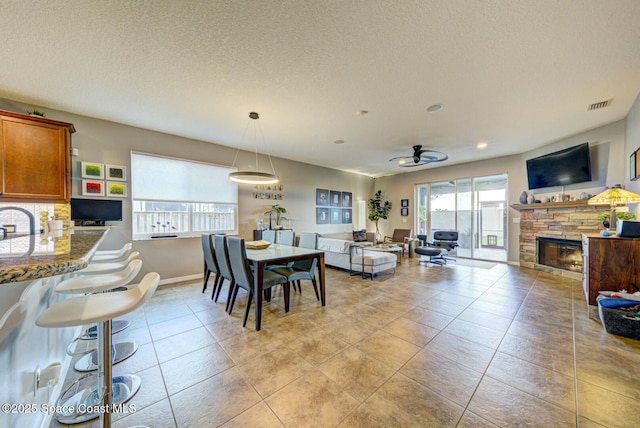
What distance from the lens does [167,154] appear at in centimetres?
433

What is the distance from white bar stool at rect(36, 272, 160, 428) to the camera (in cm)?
106

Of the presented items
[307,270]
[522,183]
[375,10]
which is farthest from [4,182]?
[522,183]

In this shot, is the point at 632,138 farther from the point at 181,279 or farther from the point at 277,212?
the point at 181,279

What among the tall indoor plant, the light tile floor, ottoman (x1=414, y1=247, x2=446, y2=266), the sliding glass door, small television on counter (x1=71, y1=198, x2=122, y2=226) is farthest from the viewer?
the tall indoor plant

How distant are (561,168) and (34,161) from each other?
340 inches

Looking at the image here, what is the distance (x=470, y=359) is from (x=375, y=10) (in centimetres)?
296

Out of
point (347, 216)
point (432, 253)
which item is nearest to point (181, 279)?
point (347, 216)

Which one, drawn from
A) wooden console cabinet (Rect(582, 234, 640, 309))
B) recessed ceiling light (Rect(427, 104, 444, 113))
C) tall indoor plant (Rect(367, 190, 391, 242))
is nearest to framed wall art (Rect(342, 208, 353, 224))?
tall indoor plant (Rect(367, 190, 391, 242))

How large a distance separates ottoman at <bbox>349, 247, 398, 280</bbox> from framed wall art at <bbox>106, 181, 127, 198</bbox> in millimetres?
4260

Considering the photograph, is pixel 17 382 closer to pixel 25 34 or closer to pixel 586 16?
pixel 25 34

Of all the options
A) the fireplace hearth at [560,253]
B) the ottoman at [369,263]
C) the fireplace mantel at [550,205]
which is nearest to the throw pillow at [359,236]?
the ottoman at [369,263]

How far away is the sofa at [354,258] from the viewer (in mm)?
4590

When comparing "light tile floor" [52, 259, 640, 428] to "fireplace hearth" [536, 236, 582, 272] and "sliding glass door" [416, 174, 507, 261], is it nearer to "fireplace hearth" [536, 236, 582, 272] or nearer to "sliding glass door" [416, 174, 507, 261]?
"fireplace hearth" [536, 236, 582, 272]

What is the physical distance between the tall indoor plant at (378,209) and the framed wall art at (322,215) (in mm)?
1807
